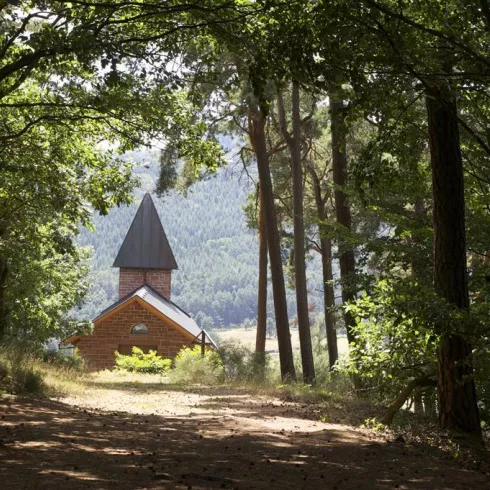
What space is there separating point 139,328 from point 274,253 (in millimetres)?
21448

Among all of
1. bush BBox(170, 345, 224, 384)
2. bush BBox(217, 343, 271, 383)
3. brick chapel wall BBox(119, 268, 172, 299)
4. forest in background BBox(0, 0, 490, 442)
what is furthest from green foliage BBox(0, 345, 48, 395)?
brick chapel wall BBox(119, 268, 172, 299)

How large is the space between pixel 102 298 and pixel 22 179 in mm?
172119

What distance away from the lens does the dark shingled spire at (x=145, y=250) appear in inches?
2096

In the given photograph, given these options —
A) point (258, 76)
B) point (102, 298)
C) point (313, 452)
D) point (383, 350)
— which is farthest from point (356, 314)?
point (102, 298)

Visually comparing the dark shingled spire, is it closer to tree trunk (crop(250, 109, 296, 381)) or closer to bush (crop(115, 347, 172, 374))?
bush (crop(115, 347, 172, 374))

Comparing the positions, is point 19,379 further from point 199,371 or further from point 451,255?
point 199,371

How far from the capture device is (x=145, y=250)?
54.1m

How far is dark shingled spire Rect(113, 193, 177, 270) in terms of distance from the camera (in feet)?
175

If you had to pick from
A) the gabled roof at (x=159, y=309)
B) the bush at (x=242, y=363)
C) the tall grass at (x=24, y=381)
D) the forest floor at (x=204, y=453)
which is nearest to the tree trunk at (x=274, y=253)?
the bush at (x=242, y=363)

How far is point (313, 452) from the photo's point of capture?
839 cm

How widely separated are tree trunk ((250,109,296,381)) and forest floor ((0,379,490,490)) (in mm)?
11489

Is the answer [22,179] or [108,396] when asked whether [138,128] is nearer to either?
[22,179]

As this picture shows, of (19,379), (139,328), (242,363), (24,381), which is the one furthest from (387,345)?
(139,328)

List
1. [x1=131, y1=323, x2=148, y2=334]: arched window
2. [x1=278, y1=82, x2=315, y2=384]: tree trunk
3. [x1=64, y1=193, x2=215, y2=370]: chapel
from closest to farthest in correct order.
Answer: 1. [x1=278, y1=82, x2=315, y2=384]: tree trunk
2. [x1=64, y1=193, x2=215, y2=370]: chapel
3. [x1=131, y1=323, x2=148, y2=334]: arched window
